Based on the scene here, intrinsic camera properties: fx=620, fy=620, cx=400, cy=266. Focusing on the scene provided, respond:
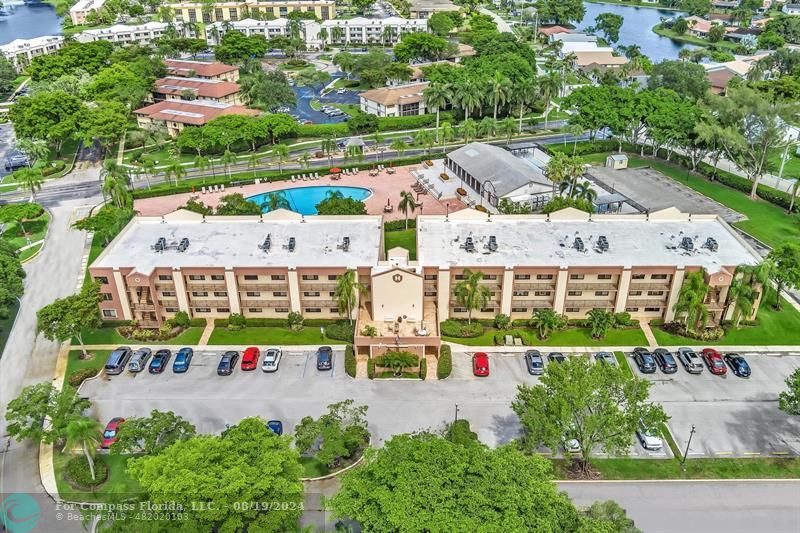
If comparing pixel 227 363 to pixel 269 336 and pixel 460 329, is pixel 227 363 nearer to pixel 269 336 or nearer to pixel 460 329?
pixel 269 336

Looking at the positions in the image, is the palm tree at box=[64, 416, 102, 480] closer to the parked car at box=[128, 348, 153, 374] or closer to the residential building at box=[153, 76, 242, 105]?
the parked car at box=[128, 348, 153, 374]

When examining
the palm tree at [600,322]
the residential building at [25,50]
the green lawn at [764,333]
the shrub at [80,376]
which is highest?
the residential building at [25,50]

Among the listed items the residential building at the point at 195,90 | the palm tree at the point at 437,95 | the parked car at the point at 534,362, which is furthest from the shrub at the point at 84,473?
the residential building at the point at 195,90

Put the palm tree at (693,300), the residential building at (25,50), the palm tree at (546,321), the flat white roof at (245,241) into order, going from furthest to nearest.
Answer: the residential building at (25,50)
the flat white roof at (245,241)
the palm tree at (546,321)
the palm tree at (693,300)

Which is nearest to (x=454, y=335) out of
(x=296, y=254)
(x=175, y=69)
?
(x=296, y=254)

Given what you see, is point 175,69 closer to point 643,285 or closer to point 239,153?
point 239,153

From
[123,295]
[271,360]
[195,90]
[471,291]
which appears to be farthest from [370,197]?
[195,90]

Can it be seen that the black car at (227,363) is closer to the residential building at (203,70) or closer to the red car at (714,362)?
the red car at (714,362)
